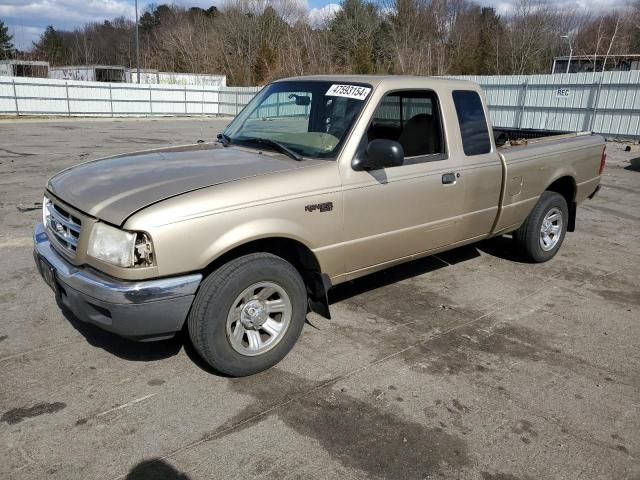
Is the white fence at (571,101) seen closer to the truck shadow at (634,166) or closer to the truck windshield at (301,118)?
the truck shadow at (634,166)

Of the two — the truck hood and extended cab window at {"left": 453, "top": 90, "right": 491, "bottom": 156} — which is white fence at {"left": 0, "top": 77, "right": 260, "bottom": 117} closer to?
the truck hood

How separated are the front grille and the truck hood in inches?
3.7

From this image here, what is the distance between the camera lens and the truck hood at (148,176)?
306 cm

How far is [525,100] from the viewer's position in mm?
20578

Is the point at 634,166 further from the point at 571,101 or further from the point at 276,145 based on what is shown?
the point at 276,145

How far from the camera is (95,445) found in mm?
2775

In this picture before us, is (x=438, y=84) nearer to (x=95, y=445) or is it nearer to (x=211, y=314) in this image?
(x=211, y=314)

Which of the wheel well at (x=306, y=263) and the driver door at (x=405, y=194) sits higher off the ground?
the driver door at (x=405, y=194)

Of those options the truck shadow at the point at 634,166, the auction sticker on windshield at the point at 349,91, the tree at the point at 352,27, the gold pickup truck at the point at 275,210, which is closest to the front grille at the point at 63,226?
the gold pickup truck at the point at 275,210

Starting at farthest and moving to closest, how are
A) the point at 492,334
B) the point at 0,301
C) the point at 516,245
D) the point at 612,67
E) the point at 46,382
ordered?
1. the point at 612,67
2. the point at 516,245
3. the point at 0,301
4. the point at 492,334
5. the point at 46,382

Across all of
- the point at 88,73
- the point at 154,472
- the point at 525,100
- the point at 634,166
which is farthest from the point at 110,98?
the point at 154,472

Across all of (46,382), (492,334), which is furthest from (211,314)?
(492,334)

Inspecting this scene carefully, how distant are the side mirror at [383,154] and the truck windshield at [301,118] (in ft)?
0.77

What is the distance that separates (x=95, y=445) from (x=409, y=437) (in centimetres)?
166
